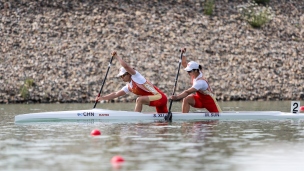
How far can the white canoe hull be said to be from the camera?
2431 cm

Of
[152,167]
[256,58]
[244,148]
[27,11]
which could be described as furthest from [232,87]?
[152,167]

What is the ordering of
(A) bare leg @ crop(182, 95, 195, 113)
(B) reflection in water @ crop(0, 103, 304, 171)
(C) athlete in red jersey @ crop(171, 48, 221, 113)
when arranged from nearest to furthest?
1. (B) reflection in water @ crop(0, 103, 304, 171)
2. (C) athlete in red jersey @ crop(171, 48, 221, 113)
3. (A) bare leg @ crop(182, 95, 195, 113)

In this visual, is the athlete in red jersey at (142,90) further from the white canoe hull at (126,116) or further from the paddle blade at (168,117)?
the paddle blade at (168,117)

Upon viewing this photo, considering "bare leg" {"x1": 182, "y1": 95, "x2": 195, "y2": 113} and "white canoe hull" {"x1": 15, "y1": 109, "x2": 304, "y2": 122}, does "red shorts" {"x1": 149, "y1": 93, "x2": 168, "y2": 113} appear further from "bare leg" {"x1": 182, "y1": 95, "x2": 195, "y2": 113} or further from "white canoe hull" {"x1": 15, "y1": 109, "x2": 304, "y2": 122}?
"bare leg" {"x1": 182, "y1": 95, "x2": 195, "y2": 113}

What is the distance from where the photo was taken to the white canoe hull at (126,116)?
24.3 metres

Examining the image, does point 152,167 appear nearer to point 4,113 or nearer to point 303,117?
point 303,117

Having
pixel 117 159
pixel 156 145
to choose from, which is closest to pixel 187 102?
pixel 156 145

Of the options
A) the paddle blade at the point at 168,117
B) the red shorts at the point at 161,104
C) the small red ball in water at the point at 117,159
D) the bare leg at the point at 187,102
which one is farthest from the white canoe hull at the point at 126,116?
the small red ball in water at the point at 117,159

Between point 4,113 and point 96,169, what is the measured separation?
14.6 meters

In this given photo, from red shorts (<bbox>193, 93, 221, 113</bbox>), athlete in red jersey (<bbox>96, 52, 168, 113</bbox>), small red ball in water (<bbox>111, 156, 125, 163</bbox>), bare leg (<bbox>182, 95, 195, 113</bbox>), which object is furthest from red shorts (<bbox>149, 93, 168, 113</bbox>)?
small red ball in water (<bbox>111, 156, 125, 163</bbox>)

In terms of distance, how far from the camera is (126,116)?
24.8 metres

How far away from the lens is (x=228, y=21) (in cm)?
4403

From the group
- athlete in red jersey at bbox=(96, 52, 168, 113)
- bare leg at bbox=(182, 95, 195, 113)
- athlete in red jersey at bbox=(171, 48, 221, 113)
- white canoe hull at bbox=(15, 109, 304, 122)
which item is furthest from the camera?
bare leg at bbox=(182, 95, 195, 113)

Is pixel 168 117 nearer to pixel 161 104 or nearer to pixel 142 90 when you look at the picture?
pixel 161 104
